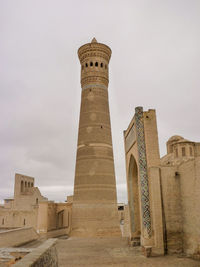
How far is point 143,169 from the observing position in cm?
1048

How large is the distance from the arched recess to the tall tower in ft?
16.2

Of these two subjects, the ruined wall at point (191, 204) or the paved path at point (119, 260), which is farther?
the ruined wall at point (191, 204)

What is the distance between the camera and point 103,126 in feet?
63.5

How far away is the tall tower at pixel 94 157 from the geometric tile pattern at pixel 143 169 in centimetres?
787

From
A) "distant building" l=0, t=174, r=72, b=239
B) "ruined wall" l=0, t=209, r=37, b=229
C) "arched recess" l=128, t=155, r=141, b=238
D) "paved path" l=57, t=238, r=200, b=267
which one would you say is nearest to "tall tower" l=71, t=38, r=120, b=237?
"distant building" l=0, t=174, r=72, b=239

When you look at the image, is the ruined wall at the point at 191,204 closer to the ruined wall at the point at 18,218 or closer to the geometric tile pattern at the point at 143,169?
the geometric tile pattern at the point at 143,169

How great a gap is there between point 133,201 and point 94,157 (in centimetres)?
599

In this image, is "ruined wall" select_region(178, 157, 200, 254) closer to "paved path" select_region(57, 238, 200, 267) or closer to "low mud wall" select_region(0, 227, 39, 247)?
"paved path" select_region(57, 238, 200, 267)

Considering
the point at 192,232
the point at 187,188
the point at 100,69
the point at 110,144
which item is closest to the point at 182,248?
the point at 192,232

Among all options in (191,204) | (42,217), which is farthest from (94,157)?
(191,204)

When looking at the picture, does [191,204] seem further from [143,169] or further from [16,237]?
[16,237]

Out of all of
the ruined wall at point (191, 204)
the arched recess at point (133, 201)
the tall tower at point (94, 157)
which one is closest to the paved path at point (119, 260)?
the ruined wall at point (191, 204)

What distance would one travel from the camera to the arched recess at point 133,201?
12.6m

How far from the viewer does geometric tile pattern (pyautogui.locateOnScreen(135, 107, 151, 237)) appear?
10.1 m
